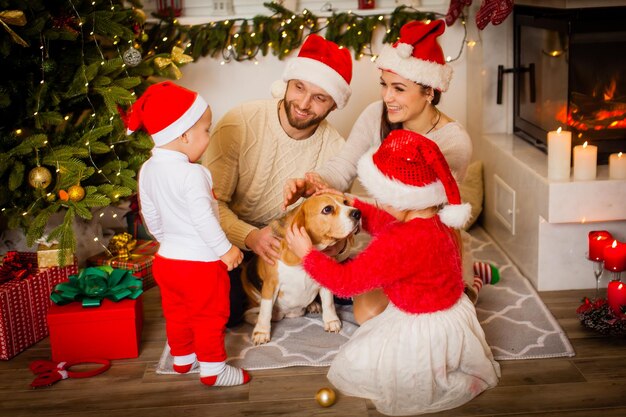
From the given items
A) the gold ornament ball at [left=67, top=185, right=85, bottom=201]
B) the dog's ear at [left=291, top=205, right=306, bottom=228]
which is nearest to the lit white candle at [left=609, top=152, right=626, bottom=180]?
the dog's ear at [left=291, top=205, right=306, bottom=228]

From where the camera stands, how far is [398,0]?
14.4ft

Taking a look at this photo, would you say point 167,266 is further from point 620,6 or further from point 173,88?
point 620,6

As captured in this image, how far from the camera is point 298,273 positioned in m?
2.90

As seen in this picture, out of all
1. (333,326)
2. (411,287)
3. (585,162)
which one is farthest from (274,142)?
(585,162)

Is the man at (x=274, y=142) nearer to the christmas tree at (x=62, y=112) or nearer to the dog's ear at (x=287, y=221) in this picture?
the dog's ear at (x=287, y=221)

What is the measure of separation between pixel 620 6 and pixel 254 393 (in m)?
2.29

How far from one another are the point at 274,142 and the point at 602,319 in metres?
1.44

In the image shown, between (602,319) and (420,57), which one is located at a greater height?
(420,57)

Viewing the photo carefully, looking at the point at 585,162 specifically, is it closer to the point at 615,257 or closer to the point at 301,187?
the point at 615,257

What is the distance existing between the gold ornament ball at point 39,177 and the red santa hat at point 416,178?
1.47 meters

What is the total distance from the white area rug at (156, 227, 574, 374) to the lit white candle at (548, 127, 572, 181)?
1.70 feet

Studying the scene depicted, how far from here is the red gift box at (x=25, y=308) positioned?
2.86 m

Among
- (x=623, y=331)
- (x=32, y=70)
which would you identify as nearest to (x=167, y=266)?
(x=32, y=70)

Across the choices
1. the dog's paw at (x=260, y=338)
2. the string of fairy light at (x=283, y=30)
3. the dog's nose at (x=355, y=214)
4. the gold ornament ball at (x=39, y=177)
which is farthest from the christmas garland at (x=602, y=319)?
the gold ornament ball at (x=39, y=177)
